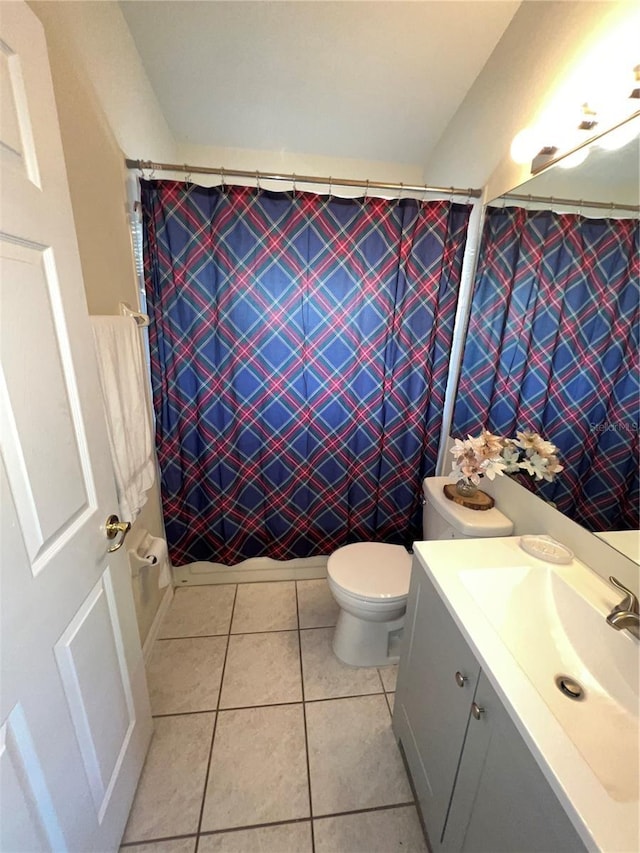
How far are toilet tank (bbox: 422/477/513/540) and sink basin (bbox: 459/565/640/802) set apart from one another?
0.30m

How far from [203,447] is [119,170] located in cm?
121

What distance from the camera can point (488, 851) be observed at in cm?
69

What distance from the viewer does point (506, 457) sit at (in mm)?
1305

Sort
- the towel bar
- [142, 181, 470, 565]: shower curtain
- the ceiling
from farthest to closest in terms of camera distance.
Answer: [142, 181, 470, 565]: shower curtain
the towel bar
the ceiling

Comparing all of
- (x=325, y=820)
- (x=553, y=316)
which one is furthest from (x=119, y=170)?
(x=325, y=820)

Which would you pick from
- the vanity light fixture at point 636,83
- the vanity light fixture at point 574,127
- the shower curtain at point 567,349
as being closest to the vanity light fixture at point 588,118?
the vanity light fixture at point 574,127

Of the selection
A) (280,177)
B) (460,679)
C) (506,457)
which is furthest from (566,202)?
(460,679)

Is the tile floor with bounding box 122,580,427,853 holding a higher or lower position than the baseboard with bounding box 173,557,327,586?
lower

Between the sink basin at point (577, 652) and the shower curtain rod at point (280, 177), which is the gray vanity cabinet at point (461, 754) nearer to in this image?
the sink basin at point (577, 652)

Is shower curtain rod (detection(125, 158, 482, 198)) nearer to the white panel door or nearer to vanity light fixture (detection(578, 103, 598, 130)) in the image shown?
vanity light fixture (detection(578, 103, 598, 130))

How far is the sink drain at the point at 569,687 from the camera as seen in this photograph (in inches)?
29.9

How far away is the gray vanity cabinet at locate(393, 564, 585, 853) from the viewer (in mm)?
572

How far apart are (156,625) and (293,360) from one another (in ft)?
4.92

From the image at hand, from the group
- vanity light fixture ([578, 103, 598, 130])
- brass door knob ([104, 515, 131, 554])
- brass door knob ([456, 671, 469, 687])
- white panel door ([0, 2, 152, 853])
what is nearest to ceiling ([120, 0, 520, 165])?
vanity light fixture ([578, 103, 598, 130])
